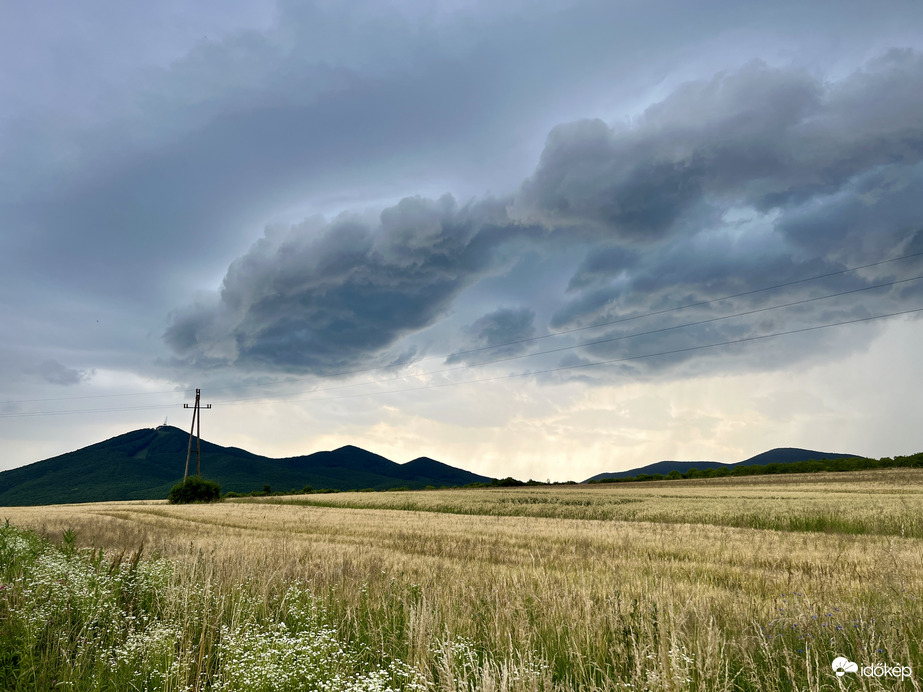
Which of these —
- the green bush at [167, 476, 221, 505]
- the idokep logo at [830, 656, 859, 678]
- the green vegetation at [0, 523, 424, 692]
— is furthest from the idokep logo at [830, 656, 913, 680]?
the green bush at [167, 476, 221, 505]

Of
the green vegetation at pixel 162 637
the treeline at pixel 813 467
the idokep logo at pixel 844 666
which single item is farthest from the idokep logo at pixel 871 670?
the treeline at pixel 813 467

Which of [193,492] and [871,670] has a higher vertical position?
[871,670]

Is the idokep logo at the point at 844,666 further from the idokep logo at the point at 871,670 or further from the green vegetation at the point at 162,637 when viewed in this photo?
the green vegetation at the point at 162,637

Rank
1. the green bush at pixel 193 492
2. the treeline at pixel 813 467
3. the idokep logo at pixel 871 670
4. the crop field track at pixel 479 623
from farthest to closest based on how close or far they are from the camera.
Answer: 1. the treeline at pixel 813 467
2. the green bush at pixel 193 492
3. the crop field track at pixel 479 623
4. the idokep logo at pixel 871 670

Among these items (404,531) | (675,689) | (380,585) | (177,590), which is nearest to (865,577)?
(675,689)

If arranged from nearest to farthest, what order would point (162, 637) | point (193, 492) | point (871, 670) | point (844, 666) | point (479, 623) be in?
point (871, 670) → point (844, 666) → point (162, 637) → point (479, 623) → point (193, 492)

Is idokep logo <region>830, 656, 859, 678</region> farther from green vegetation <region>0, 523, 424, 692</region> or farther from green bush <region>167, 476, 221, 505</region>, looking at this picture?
green bush <region>167, 476, 221, 505</region>

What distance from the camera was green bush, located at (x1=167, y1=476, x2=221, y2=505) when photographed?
214 feet

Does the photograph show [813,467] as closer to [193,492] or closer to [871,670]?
[193,492]

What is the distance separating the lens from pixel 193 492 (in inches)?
2598

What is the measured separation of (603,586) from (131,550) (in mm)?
10598

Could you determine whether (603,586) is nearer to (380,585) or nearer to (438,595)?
(438,595)

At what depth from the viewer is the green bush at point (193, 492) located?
65312 millimetres

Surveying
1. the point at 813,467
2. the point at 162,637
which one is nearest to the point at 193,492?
the point at 162,637
